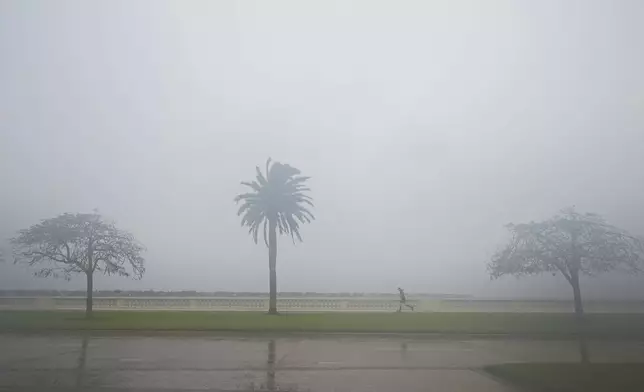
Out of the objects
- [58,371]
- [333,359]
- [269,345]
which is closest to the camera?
[58,371]

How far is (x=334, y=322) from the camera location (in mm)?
19297

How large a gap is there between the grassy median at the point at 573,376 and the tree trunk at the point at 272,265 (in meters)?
13.4

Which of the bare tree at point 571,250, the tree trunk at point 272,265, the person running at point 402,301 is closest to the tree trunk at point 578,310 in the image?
the bare tree at point 571,250

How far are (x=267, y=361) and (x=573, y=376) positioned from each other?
6376mm

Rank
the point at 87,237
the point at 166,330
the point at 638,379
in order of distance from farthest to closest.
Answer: the point at 87,237, the point at 166,330, the point at 638,379

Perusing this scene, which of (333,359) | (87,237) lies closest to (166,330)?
(87,237)

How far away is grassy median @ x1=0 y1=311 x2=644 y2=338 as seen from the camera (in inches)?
641

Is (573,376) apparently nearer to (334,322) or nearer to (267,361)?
(267,361)

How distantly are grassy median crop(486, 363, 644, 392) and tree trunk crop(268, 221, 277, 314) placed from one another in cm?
1337

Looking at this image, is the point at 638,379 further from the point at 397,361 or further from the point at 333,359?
the point at 333,359

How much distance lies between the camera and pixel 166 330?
57.8 feet

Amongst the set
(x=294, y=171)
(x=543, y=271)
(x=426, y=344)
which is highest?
(x=294, y=171)

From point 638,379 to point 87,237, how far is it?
20022mm

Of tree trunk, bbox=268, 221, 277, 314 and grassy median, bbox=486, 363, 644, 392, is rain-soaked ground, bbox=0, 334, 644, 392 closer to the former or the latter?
grassy median, bbox=486, 363, 644, 392
